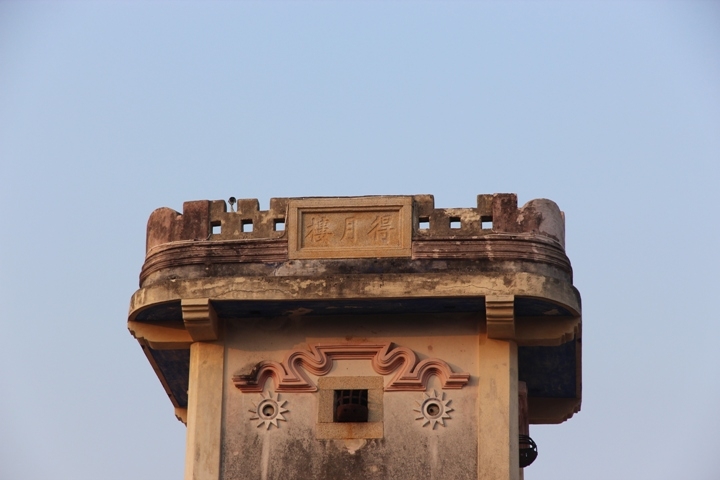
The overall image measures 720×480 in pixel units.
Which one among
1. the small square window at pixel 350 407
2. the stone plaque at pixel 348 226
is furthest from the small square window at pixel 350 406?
the stone plaque at pixel 348 226

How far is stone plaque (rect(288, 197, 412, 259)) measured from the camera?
27219 millimetres

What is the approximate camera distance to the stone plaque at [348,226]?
2722 centimetres

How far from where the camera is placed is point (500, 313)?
2667 cm

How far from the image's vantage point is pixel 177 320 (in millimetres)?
27797

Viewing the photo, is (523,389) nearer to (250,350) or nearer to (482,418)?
(482,418)

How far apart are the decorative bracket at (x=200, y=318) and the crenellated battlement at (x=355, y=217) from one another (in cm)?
97

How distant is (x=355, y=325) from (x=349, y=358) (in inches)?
18.4

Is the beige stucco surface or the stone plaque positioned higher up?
the stone plaque

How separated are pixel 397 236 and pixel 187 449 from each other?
3947 millimetres

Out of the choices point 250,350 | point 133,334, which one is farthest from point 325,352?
point 133,334

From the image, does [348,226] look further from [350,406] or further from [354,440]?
[354,440]

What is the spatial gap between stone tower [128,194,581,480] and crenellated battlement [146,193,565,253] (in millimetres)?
20

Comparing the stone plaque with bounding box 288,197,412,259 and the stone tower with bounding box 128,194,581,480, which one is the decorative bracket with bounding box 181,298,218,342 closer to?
the stone tower with bounding box 128,194,581,480

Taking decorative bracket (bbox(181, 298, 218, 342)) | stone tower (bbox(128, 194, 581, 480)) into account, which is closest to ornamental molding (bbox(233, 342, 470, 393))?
stone tower (bbox(128, 194, 581, 480))
